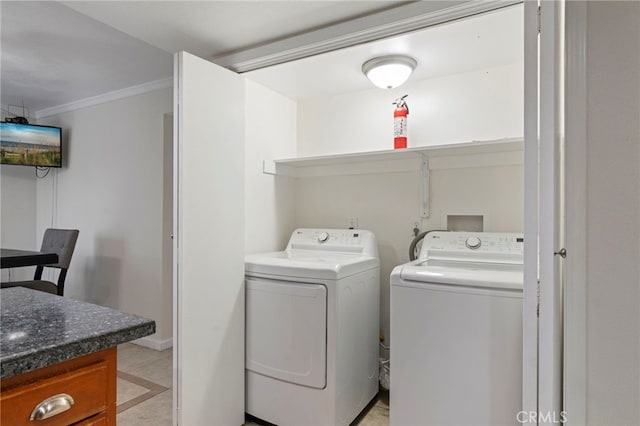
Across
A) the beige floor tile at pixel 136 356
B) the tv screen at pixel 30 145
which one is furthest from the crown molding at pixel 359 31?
the tv screen at pixel 30 145

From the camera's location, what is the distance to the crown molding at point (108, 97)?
127 inches

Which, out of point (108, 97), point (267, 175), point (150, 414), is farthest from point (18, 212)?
point (267, 175)

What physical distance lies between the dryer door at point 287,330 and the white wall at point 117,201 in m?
1.47

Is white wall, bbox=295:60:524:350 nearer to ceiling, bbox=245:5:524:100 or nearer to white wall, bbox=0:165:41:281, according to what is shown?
ceiling, bbox=245:5:524:100

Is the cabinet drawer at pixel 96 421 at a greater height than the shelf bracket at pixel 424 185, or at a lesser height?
lesser

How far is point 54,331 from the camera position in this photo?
801mm

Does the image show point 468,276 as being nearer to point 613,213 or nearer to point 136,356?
point 613,213

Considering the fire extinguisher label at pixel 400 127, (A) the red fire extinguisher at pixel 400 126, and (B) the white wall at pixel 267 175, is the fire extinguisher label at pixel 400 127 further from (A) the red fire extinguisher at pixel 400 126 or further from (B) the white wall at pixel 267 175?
(B) the white wall at pixel 267 175

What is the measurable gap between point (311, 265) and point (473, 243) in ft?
3.00

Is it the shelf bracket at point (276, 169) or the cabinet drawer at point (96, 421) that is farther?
the shelf bracket at point (276, 169)

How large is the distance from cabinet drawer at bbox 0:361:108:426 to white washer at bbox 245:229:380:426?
3.88 feet

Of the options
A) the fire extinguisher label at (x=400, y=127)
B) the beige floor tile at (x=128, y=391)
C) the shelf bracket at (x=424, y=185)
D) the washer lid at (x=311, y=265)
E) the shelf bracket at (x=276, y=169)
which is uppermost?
the fire extinguisher label at (x=400, y=127)

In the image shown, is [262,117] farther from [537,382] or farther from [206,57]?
[537,382]

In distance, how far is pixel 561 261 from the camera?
119 cm
